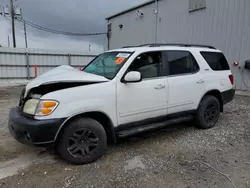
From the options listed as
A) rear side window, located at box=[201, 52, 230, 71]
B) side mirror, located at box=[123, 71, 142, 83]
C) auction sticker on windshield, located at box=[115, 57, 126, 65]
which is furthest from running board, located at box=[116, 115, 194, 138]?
rear side window, located at box=[201, 52, 230, 71]

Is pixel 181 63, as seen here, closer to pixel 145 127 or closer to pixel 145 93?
pixel 145 93

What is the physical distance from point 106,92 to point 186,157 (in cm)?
166

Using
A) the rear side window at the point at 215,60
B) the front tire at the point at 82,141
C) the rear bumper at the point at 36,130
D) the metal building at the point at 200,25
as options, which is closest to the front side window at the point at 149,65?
the front tire at the point at 82,141

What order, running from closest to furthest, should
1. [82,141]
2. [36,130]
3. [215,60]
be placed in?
1. [36,130]
2. [82,141]
3. [215,60]

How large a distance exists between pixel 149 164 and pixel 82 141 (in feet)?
3.46

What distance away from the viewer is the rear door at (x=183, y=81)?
3837 millimetres

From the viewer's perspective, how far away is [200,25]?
10.9 metres

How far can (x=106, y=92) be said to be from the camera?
305 centimetres

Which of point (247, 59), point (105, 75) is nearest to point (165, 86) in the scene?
point (105, 75)

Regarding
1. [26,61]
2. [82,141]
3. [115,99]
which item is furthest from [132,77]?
[26,61]

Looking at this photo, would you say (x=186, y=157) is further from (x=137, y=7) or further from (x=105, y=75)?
(x=137, y=7)

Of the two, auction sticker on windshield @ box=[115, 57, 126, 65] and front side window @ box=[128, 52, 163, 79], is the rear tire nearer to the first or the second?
front side window @ box=[128, 52, 163, 79]

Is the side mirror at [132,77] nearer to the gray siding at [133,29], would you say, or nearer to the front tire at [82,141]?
the front tire at [82,141]

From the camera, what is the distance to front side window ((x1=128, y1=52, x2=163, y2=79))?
11.4 ft
